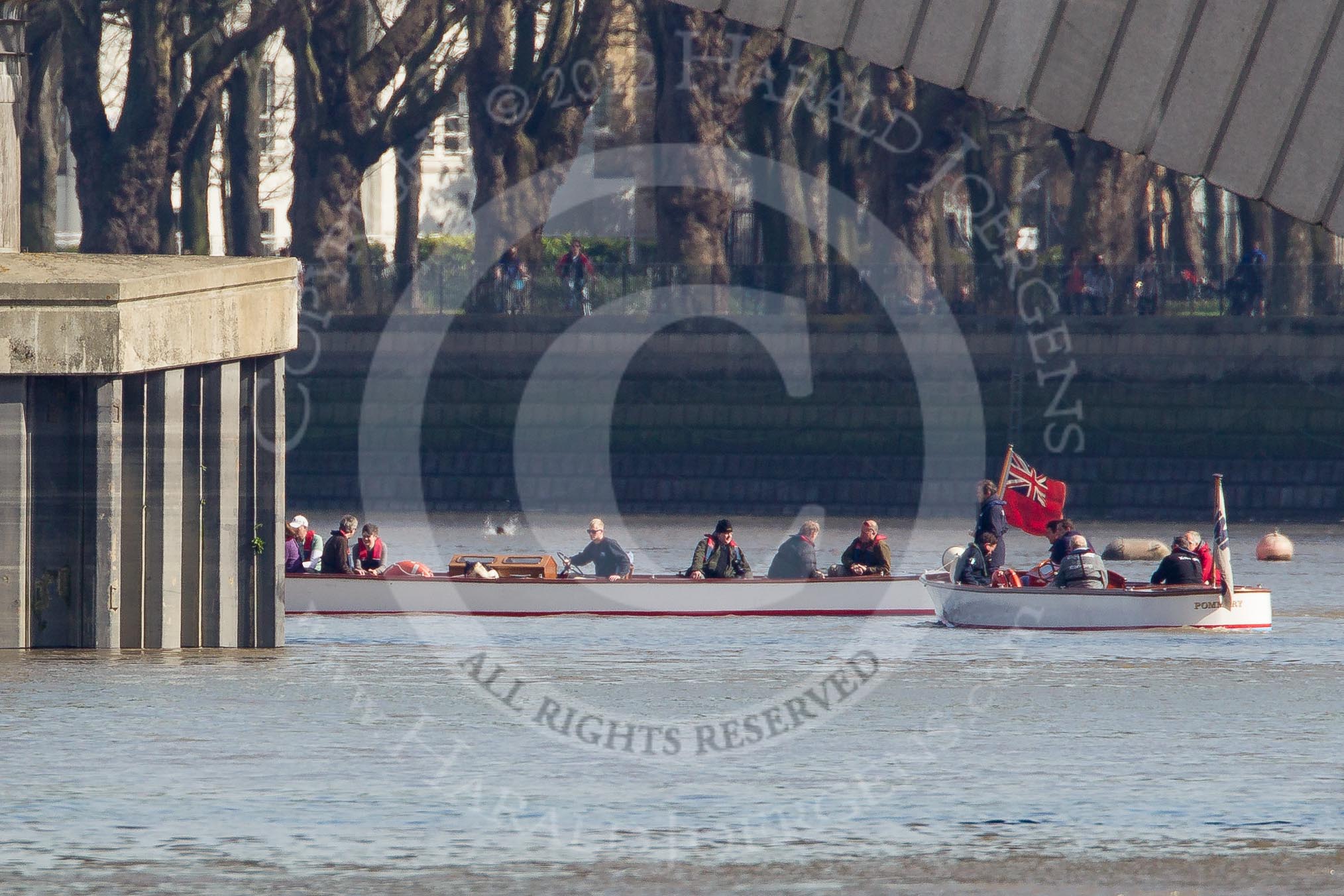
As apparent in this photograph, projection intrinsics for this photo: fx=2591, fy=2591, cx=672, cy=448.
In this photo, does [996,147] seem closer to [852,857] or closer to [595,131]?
[595,131]

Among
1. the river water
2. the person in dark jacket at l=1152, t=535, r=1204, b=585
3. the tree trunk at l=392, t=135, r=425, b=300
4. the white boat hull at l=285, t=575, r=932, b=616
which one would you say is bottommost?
the river water

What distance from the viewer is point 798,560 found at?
3625 centimetres

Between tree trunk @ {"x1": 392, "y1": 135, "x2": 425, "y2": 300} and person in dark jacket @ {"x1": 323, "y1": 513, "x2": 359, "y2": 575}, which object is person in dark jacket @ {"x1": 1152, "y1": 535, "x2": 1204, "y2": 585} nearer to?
person in dark jacket @ {"x1": 323, "y1": 513, "x2": 359, "y2": 575}

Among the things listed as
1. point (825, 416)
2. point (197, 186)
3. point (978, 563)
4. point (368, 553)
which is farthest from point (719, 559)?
point (197, 186)

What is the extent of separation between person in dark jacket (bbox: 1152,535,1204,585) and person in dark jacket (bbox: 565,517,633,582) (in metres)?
7.29

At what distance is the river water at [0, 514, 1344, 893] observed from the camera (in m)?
17.1

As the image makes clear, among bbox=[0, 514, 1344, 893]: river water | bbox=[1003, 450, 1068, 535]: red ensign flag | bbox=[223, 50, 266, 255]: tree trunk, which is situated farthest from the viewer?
bbox=[223, 50, 266, 255]: tree trunk

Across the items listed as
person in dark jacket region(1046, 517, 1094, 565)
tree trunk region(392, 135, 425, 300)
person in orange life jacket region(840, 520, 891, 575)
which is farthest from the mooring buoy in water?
tree trunk region(392, 135, 425, 300)

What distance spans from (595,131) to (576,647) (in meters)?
50.1

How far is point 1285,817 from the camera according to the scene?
19.1m

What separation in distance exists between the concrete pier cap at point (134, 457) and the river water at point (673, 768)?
0.53 m

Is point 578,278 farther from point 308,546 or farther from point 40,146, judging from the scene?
point 308,546

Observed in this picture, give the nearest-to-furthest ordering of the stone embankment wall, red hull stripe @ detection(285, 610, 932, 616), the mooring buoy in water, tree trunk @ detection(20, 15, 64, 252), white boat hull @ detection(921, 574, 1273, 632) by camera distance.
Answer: white boat hull @ detection(921, 574, 1273, 632), red hull stripe @ detection(285, 610, 932, 616), the mooring buoy in water, the stone embankment wall, tree trunk @ detection(20, 15, 64, 252)

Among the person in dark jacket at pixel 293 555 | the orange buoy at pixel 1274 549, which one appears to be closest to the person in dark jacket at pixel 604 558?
the person in dark jacket at pixel 293 555
